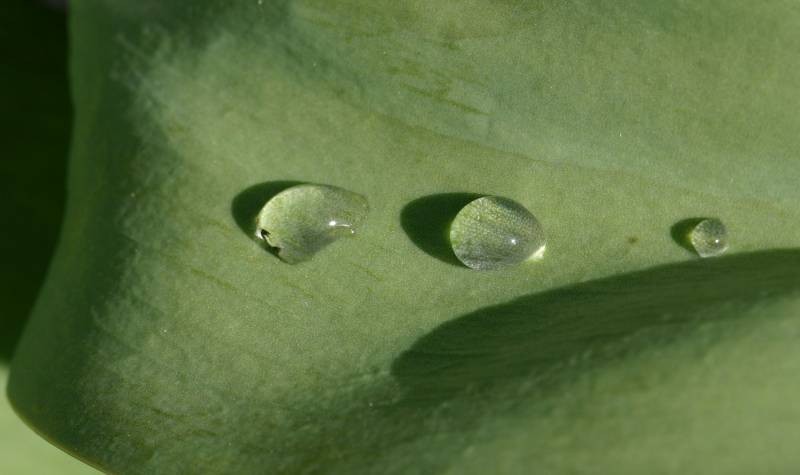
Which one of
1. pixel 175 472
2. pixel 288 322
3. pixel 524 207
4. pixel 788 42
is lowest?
pixel 175 472

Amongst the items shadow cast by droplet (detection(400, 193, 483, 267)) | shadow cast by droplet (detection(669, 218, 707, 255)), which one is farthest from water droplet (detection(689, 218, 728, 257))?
shadow cast by droplet (detection(400, 193, 483, 267))

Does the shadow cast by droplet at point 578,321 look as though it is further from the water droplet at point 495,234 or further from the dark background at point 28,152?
the dark background at point 28,152

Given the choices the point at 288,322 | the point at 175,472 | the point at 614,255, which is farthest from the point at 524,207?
the point at 175,472

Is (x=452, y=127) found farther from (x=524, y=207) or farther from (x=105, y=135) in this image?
(x=105, y=135)

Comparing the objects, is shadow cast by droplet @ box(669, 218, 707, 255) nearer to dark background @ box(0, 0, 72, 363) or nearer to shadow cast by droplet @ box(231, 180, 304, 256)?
shadow cast by droplet @ box(231, 180, 304, 256)

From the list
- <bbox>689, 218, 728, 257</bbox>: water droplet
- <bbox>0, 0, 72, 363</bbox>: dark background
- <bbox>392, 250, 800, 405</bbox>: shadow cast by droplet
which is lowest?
<bbox>392, 250, 800, 405</bbox>: shadow cast by droplet

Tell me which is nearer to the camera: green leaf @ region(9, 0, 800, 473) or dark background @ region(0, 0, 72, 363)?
green leaf @ region(9, 0, 800, 473)

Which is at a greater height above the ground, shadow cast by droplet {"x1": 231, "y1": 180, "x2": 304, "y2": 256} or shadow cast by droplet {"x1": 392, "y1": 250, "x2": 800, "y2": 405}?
shadow cast by droplet {"x1": 231, "y1": 180, "x2": 304, "y2": 256}
